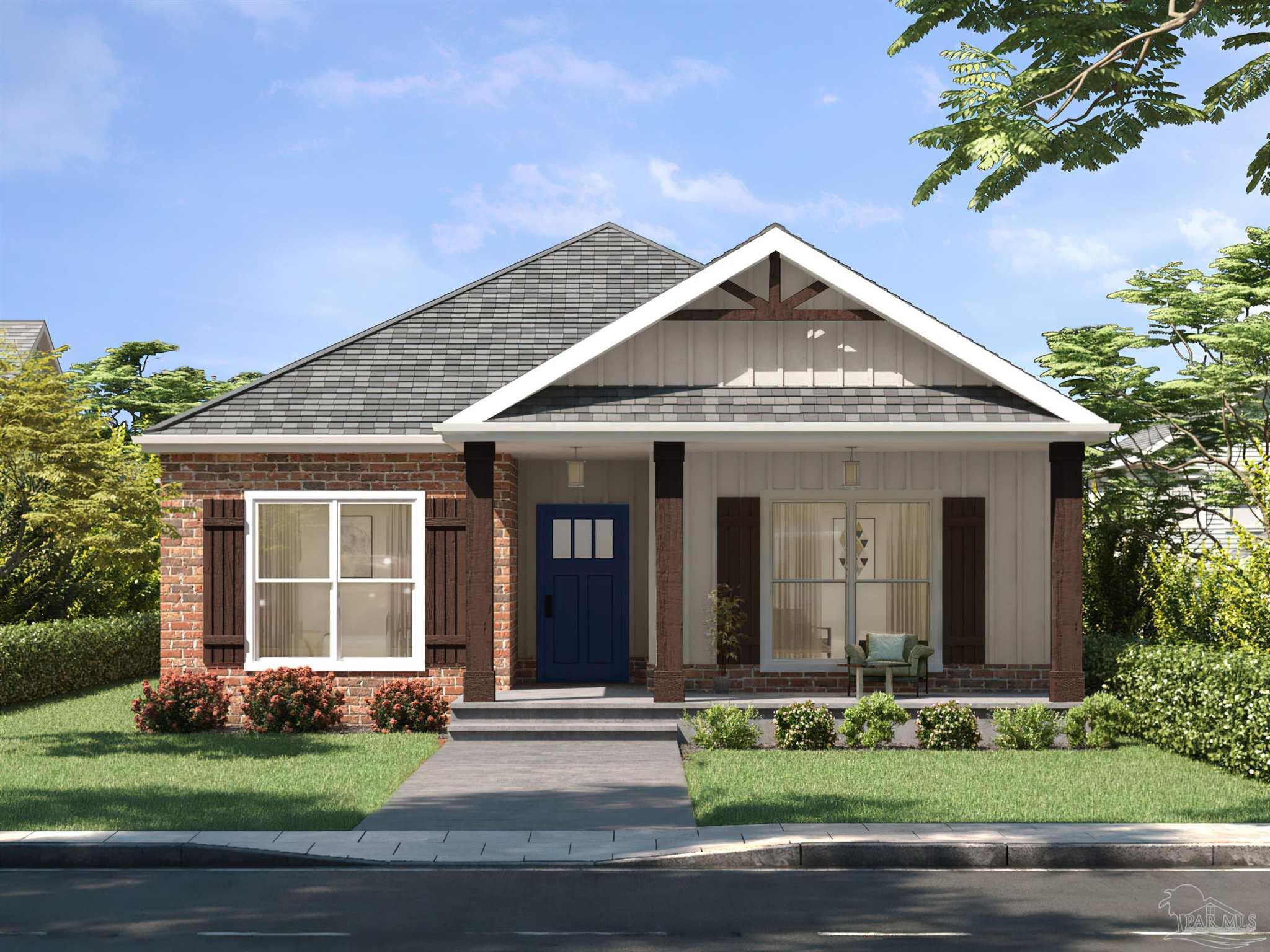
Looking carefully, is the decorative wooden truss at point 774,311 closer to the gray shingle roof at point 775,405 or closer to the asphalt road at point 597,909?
the gray shingle roof at point 775,405

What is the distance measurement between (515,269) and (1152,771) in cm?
1210

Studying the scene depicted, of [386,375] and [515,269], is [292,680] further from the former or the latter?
[515,269]

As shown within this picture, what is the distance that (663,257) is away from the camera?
19859 millimetres

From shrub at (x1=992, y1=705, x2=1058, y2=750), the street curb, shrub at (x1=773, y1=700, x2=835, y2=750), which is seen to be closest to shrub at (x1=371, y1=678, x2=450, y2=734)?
shrub at (x1=773, y1=700, x2=835, y2=750)

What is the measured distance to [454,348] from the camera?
17.8 meters

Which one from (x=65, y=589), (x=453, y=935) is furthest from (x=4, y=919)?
(x=65, y=589)

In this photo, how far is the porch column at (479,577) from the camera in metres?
14.3

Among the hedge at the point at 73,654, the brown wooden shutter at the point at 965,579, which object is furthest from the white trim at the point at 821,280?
the hedge at the point at 73,654

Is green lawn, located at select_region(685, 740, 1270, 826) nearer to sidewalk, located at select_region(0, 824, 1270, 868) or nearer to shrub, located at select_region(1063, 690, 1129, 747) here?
shrub, located at select_region(1063, 690, 1129, 747)

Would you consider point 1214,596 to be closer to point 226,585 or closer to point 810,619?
point 810,619

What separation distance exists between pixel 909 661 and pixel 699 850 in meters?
7.29

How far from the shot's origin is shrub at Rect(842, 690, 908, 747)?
1350cm

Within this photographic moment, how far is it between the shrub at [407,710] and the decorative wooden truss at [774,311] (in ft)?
17.9

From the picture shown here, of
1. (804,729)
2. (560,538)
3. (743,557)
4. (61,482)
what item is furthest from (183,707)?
(804,729)
